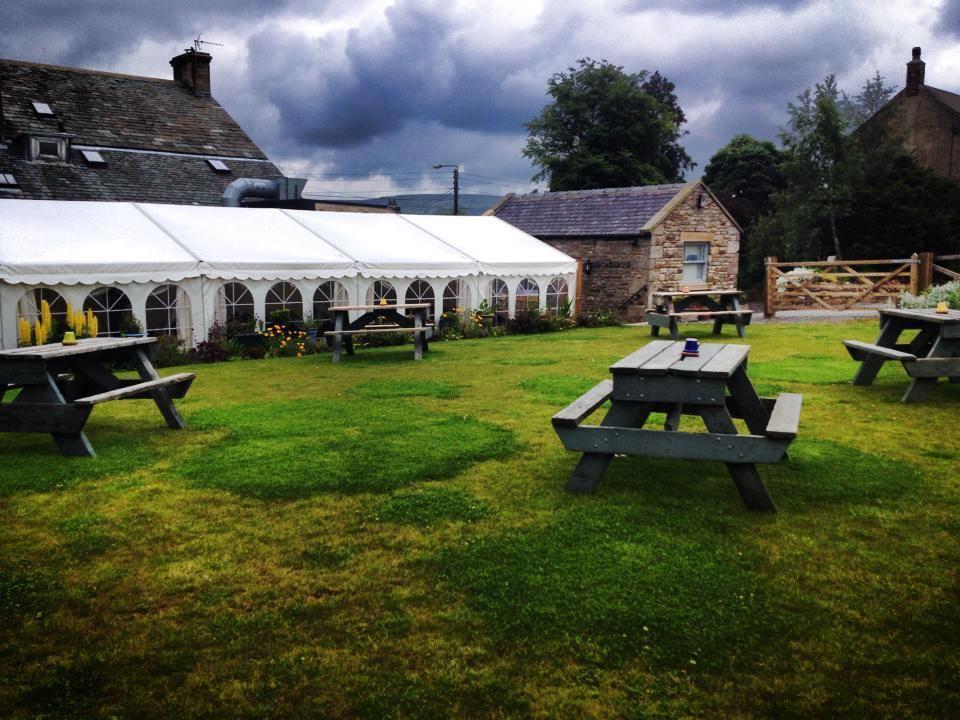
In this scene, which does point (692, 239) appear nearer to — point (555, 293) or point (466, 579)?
point (555, 293)

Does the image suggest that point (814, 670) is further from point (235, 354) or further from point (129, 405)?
point (235, 354)

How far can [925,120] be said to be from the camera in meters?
37.4

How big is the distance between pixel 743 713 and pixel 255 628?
1989 millimetres

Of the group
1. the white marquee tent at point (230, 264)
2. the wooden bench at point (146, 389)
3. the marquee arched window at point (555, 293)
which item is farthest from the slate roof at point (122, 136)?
the wooden bench at point (146, 389)

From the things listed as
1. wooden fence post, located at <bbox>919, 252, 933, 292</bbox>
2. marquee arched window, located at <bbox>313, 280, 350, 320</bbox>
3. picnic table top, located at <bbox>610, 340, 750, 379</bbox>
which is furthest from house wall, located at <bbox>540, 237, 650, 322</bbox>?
picnic table top, located at <bbox>610, 340, 750, 379</bbox>

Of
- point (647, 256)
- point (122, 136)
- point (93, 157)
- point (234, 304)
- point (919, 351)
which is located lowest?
point (919, 351)

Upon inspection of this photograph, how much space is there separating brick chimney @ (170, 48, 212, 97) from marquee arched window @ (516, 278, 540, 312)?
15.5 m

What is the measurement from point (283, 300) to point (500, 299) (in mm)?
5585

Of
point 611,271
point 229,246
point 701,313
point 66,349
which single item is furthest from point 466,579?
point 611,271

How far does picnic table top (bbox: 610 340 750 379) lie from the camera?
4844 mm

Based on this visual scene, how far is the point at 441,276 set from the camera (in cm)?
1686

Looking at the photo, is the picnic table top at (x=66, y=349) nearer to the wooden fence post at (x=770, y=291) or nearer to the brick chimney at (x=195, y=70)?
the wooden fence post at (x=770, y=291)

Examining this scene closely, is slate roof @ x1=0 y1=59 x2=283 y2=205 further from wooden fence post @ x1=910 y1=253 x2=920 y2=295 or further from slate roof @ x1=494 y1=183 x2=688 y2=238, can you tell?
wooden fence post @ x1=910 y1=253 x2=920 y2=295

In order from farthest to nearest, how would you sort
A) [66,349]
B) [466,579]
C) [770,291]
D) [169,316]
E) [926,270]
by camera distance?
[926,270] < [770,291] < [169,316] < [66,349] < [466,579]
